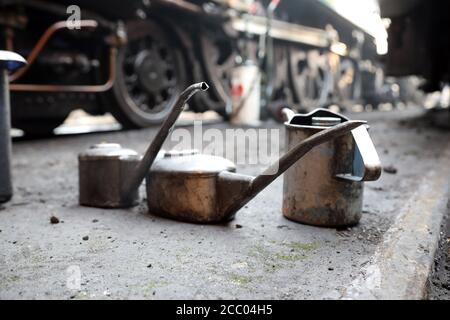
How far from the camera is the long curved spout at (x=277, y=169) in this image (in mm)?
1012

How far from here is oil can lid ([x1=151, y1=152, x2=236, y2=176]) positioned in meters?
1.28

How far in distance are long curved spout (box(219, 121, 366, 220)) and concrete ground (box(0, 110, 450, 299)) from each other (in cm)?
8

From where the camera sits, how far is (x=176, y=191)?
1294mm

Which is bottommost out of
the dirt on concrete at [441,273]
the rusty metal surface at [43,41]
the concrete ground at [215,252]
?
the dirt on concrete at [441,273]

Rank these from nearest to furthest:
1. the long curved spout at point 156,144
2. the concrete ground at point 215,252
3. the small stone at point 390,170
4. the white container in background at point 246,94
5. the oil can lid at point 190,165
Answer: the concrete ground at point 215,252 → the long curved spout at point 156,144 → the oil can lid at point 190,165 → the small stone at point 390,170 → the white container in background at point 246,94

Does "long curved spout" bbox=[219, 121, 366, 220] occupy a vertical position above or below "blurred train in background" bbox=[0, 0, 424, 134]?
below

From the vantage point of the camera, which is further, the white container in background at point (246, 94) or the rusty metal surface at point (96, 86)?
the white container in background at point (246, 94)

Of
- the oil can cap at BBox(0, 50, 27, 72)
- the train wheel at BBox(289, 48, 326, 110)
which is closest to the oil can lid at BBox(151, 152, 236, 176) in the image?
the oil can cap at BBox(0, 50, 27, 72)

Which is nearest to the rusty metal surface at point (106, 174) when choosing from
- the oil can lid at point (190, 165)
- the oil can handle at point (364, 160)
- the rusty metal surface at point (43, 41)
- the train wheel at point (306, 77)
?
the oil can lid at point (190, 165)

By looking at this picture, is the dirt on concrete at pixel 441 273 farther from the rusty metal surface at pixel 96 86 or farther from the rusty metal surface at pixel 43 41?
the rusty metal surface at pixel 96 86

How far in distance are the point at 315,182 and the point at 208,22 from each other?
391 cm

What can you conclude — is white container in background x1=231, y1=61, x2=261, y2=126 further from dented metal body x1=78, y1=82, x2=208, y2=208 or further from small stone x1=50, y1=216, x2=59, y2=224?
small stone x1=50, y1=216, x2=59, y2=224

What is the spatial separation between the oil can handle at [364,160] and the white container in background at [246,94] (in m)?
3.45

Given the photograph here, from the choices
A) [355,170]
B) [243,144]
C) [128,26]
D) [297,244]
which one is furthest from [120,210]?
[128,26]
